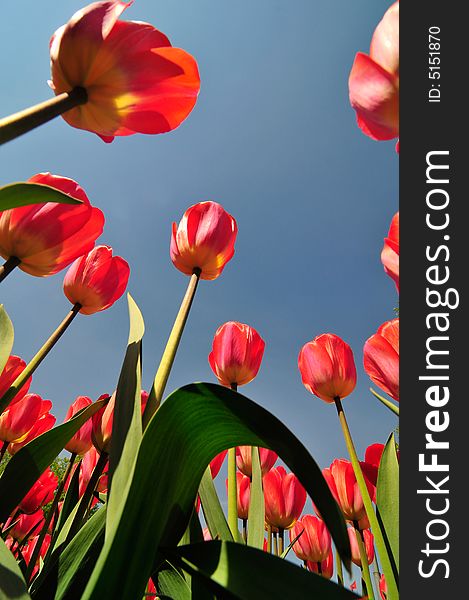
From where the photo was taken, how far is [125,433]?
45cm

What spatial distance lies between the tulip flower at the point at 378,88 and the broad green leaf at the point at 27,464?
1.54 feet

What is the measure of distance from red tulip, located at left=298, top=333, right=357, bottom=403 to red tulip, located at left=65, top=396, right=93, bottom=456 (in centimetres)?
57

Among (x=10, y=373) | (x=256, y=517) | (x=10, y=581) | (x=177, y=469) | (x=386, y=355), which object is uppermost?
(x=386, y=355)

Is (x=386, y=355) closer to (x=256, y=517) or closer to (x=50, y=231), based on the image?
(x=256, y=517)

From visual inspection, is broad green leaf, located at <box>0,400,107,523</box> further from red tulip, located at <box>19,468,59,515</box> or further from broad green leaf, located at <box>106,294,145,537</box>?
red tulip, located at <box>19,468,59,515</box>

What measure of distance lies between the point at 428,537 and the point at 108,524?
320 mm

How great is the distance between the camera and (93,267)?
954mm

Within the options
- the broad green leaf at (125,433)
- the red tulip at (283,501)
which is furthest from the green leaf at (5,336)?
the red tulip at (283,501)

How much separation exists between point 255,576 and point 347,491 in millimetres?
1006

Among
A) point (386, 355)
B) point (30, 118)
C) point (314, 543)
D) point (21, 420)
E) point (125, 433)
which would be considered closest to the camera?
point (30, 118)

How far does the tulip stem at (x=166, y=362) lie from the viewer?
54cm

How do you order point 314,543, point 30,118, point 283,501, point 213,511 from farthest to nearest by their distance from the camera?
point 314,543, point 283,501, point 213,511, point 30,118

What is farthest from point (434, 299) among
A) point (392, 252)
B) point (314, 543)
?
point (314, 543)

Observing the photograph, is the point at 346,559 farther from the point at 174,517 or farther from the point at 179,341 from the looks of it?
the point at 179,341
